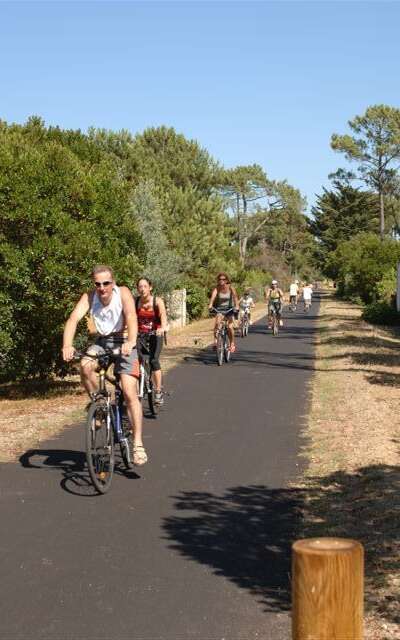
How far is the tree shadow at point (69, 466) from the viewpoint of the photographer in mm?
7484

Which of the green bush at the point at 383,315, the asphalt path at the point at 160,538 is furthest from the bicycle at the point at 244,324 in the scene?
the asphalt path at the point at 160,538

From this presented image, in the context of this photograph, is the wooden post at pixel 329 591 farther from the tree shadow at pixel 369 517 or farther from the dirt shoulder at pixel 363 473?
the tree shadow at pixel 369 517

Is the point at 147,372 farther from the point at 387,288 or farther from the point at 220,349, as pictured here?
the point at 387,288

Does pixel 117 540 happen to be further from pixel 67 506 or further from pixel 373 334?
pixel 373 334

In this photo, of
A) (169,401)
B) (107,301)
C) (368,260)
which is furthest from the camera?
(368,260)

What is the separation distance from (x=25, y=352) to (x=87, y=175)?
3.00 m

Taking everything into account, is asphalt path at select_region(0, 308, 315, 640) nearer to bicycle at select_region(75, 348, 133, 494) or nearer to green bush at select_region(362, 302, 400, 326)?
bicycle at select_region(75, 348, 133, 494)

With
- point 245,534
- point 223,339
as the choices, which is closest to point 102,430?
point 245,534

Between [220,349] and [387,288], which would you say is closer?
[220,349]

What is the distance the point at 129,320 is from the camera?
736 centimetres

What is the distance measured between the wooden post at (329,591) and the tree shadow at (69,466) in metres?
4.41

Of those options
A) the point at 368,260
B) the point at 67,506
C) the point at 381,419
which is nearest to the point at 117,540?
the point at 67,506

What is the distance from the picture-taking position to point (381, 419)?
→ 36.5ft

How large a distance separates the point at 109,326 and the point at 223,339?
11239mm
